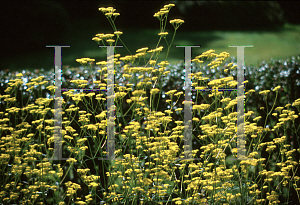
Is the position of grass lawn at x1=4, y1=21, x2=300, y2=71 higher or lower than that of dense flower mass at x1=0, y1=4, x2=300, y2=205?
higher

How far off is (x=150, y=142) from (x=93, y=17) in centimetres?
294

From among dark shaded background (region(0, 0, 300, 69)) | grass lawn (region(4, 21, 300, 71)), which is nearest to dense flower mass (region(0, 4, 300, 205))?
dark shaded background (region(0, 0, 300, 69))

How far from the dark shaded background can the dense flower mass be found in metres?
1.41

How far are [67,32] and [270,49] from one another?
447cm

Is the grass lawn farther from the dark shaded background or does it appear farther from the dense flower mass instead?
the dense flower mass

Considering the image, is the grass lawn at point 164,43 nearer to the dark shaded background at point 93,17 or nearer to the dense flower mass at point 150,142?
the dark shaded background at point 93,17

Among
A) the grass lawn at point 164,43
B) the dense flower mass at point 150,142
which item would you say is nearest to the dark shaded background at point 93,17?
the grass lawn at point 164,43

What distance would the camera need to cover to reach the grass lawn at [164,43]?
5.00 metres

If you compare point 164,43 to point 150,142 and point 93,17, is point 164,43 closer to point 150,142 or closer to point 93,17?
point 93,17

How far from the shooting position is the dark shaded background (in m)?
4.52

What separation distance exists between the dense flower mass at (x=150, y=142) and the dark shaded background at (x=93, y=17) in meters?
1.41

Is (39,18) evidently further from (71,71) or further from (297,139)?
(297,139)

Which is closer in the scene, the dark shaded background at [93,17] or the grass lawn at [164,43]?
the dark shaded background at [93,17]

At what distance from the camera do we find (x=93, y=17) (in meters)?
4.77
